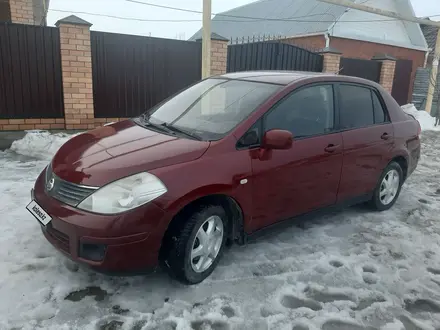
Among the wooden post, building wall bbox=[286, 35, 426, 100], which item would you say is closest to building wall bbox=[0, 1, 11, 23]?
the wooden post

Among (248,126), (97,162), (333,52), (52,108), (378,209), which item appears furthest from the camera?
(333,52)

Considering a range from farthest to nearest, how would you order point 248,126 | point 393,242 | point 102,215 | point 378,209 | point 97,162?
point 378,209 < point 393,242 < point 248,126 < point 97,162 < point 102,215

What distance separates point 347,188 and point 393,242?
27.9 inches

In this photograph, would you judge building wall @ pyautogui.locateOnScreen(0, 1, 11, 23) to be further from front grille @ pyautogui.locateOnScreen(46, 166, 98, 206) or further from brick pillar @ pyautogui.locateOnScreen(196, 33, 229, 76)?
front grille @ pyautogui.locateOnScreen(46, 166, 98, 206)

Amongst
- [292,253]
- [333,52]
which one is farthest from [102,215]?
[333,52]

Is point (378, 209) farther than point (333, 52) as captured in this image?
No

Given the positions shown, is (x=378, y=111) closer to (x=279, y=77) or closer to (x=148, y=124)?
(x=279, y=77)

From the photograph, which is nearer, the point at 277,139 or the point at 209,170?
the point at 209,170

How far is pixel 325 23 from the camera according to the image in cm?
1961

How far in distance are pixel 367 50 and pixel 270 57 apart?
1363 centimetres

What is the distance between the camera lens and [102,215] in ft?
8.17

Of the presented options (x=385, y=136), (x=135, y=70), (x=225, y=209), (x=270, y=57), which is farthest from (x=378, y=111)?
(x=270, y=57)

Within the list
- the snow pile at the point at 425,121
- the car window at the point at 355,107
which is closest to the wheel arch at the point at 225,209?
the car window at the point at 355,107

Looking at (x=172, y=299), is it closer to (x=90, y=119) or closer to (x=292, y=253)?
(x=292, y=253)
